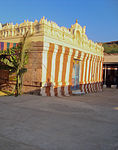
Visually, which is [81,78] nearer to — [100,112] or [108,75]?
[100,112]

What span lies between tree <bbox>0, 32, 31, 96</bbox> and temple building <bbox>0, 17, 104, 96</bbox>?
0.31 meters

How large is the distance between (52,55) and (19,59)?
1921mm

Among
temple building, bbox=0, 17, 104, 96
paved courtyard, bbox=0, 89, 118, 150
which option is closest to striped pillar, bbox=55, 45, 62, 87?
temple building, bbox=0, 17, 104, 96

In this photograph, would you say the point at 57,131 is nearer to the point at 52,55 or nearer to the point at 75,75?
the point at 52,55

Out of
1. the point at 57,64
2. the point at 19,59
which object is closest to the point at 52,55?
the point at 57,64

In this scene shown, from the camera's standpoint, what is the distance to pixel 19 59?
24.4ft

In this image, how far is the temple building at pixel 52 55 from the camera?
26.0 feet

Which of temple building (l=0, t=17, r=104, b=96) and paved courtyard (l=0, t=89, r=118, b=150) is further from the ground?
temple building (l=0, t=17, r=104, b=96)

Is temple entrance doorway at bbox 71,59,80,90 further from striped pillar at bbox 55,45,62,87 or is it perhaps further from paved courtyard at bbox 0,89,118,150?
paved courtyard at bbox 0,89,118,150

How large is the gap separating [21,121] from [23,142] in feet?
3.71

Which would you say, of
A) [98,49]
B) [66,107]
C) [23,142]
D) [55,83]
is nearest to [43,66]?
[55,83]

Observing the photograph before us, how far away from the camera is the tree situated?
7.43m

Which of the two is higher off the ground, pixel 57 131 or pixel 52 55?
pixel 52 55

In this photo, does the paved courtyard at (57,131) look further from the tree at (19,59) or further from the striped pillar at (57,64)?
the striped pillar at (57,64)
